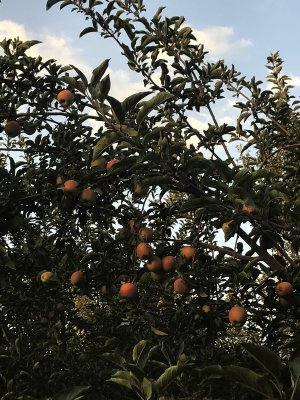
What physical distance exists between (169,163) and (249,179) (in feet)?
1.40

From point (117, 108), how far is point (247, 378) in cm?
148

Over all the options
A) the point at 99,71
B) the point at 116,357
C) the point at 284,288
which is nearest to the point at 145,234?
the point at 284,288

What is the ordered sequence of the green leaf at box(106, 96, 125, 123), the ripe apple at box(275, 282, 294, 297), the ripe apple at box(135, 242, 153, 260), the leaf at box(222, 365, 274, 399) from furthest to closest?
1. the ripe apple at box(135, 242, 153, 260)
2. the ripe apple at box(275, 282, 294, 297)
3. the green leaf at box(106, 96, 125, 123)
4. the leaf at box(222, 365, 274, 399)

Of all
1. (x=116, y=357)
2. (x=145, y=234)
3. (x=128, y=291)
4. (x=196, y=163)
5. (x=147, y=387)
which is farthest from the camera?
(x=128, y=291)

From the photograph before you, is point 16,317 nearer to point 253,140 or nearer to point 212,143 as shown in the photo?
point 212,143

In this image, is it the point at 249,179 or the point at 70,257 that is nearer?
the point at 249,179

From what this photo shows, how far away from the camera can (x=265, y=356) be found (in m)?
1.45

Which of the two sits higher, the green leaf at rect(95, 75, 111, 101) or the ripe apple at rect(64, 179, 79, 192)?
the green leaf at rect(95, 75, 111, 101)

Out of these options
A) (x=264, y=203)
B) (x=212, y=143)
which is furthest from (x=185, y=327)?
(x=264, y=203)

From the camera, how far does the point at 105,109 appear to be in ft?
8.73

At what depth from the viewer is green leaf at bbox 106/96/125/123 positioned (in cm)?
236

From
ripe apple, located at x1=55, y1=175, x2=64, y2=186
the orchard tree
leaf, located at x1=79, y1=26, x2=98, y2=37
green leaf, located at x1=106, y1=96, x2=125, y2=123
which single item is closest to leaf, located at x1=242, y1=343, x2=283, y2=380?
the orchard tree

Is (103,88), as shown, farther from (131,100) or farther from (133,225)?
(133,225)

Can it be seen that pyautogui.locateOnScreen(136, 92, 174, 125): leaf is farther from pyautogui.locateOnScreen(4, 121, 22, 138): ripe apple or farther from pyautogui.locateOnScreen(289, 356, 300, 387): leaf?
pyautogui.locateOnScreen(289, 356, 300, 387): leaf
